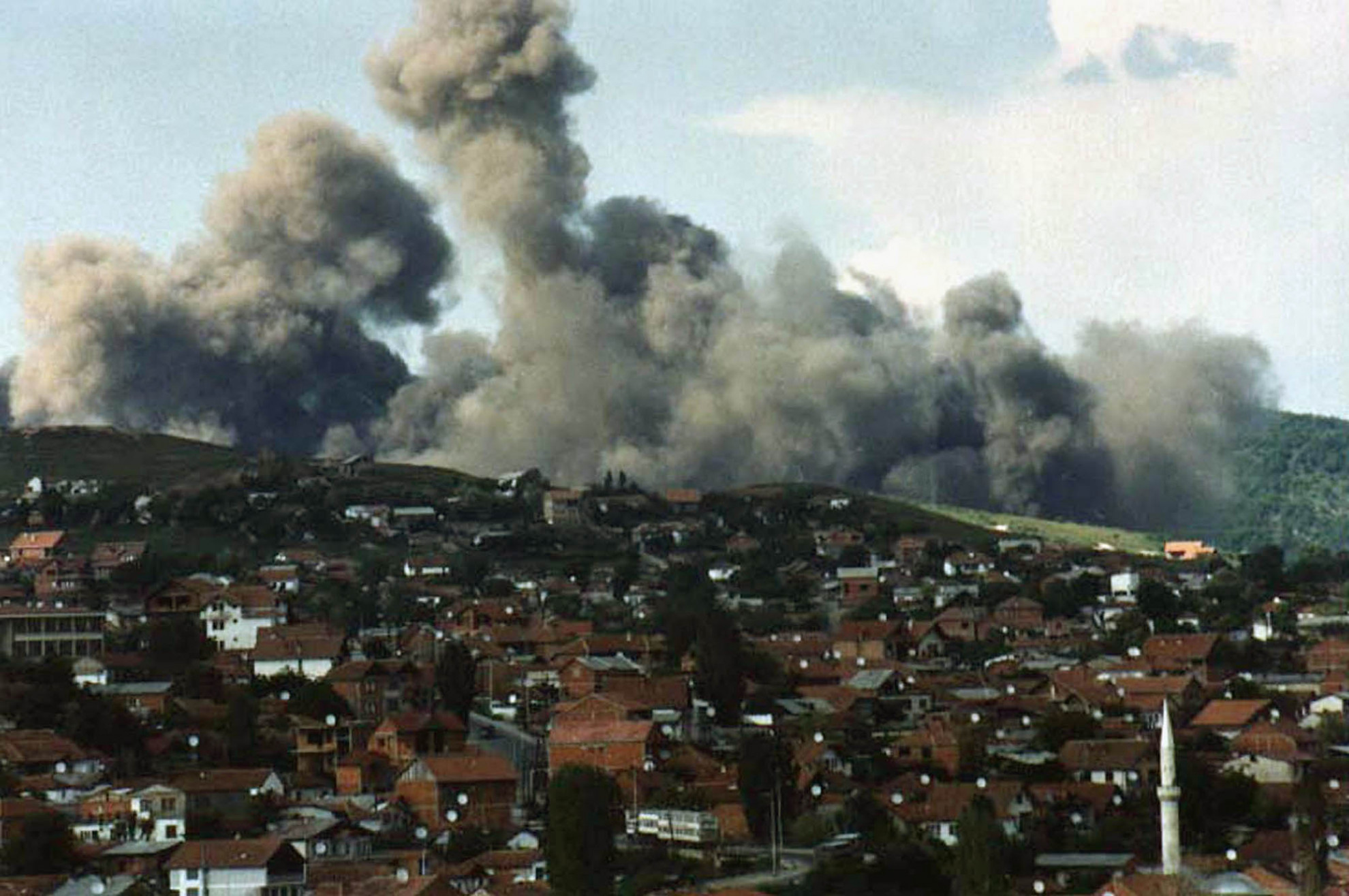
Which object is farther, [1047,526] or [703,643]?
[1047,526]

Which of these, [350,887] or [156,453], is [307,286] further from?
[350,887]

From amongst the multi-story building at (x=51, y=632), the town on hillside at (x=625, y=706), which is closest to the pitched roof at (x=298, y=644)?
the town on hillside at (x=625, y=706)

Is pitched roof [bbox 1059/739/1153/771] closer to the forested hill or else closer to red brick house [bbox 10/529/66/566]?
red brick house [bbox 10/529/66/566]

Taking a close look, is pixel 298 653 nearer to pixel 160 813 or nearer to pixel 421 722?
pixel 421 722

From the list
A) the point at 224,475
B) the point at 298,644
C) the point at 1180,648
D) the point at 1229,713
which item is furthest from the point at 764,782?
the point at 224,475

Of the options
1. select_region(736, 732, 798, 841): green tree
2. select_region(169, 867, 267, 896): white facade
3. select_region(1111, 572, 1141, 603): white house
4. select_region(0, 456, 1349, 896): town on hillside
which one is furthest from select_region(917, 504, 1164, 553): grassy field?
select_region(169, 867, 267, 896): white facade

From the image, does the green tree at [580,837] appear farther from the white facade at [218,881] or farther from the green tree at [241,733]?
the green tree at [241,733]

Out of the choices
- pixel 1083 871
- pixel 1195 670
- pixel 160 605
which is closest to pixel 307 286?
pixel 160 605
